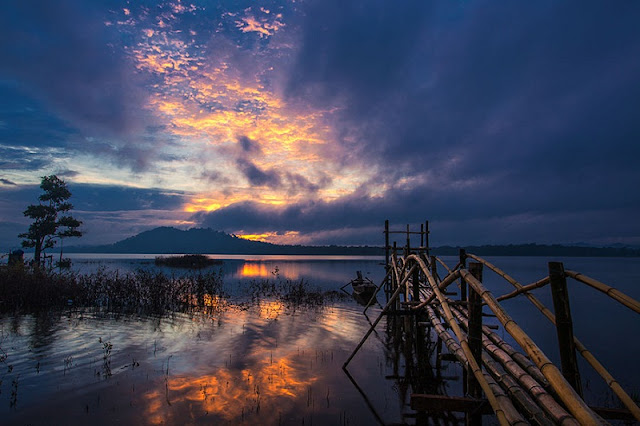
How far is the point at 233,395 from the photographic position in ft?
30.6

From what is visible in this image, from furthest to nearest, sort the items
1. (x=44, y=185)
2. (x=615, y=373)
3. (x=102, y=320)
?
(x=44, y=185) → (x=102, y=320) → (x=615, y=373)

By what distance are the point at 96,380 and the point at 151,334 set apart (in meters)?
5.61

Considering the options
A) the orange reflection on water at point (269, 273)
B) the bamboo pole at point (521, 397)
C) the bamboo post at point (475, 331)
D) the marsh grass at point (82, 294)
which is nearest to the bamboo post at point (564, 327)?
the bamboo pole at point (521, 397)

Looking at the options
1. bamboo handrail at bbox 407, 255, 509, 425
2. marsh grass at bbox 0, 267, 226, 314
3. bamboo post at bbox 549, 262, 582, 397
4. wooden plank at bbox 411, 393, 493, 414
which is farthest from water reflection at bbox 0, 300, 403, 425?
A: bamboo post at bbox 549, 262, 582, 397

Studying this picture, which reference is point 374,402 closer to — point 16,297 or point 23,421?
point 23,421

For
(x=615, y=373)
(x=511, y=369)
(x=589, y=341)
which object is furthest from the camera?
(x=589, y=341)

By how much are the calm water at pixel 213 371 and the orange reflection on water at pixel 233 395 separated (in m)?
0.03

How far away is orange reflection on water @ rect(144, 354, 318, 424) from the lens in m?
8.16

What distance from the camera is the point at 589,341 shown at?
856 inches

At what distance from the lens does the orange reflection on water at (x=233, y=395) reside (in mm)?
8164

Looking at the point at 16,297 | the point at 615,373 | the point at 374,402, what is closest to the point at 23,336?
the point at 16,297

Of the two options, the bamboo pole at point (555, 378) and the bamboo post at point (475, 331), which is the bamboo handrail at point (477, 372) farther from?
the bamboo pole at point (555, 378)

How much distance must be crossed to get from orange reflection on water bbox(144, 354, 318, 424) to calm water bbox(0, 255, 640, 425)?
0.03m

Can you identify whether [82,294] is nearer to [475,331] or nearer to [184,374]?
[184,374]
